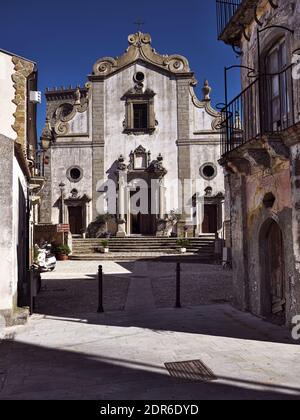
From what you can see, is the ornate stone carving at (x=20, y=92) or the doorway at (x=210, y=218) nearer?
the ornate stone carving at (x=20, y=92)

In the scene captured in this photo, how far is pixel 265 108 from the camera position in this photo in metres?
8.23

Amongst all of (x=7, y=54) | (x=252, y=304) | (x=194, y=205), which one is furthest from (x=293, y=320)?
(x=194, y=205)

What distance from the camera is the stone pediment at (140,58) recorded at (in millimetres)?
29203

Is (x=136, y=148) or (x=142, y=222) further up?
Result: (x=136, y=148)

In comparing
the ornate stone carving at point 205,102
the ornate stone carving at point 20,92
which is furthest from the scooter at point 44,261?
the ornate stone carving at point 205,102

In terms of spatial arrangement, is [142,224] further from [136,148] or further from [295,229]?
[295,229]

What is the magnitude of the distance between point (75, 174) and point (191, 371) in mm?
25100

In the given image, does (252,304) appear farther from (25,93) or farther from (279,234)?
(25,93)

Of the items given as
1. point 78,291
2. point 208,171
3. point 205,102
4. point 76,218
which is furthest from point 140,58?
point 78,291

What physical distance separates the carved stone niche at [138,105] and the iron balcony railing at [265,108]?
65.4 ft

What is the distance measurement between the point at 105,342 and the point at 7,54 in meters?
10.5

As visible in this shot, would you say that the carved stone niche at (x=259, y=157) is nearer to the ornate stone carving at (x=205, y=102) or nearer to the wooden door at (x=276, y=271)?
the wooden door at (x=276, y=271)

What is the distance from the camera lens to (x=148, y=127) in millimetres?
28953

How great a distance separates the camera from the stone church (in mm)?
28453
